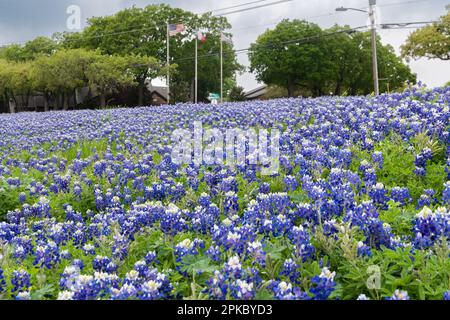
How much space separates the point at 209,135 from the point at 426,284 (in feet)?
21.5

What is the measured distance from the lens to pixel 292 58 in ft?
178

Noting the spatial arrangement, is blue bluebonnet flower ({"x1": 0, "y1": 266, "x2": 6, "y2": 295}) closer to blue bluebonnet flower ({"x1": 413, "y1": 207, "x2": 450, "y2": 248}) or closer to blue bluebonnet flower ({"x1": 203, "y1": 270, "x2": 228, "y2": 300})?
blue bluebonnet flower ({"x1": 203, "y1": 270, "x2": 228, "y2": 300})

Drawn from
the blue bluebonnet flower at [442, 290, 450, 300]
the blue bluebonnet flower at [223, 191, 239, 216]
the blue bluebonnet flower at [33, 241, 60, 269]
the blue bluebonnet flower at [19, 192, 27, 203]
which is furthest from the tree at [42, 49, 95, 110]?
the blue bluebonnet flower at [442, 290, 450, 300]

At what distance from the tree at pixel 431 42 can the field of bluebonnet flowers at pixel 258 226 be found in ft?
128

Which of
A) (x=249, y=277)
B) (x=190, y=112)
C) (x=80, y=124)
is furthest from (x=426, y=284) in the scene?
(x=80, y=124)

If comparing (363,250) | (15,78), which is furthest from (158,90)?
(363,250)

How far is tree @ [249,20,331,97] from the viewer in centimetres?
5359

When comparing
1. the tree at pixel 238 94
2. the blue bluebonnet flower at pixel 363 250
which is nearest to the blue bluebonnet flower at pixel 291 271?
the blue bluebonnet flower at pixel 363 250

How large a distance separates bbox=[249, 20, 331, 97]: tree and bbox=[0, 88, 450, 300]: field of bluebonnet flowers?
47384 millimetres

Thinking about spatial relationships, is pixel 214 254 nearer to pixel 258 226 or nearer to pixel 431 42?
pixel 258 226

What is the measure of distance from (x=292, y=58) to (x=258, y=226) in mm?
52868

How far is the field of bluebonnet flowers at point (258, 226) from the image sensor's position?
253 centimetres

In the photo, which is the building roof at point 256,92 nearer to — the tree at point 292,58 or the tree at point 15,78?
the tree at point 292,58

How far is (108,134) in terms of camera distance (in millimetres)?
10648
